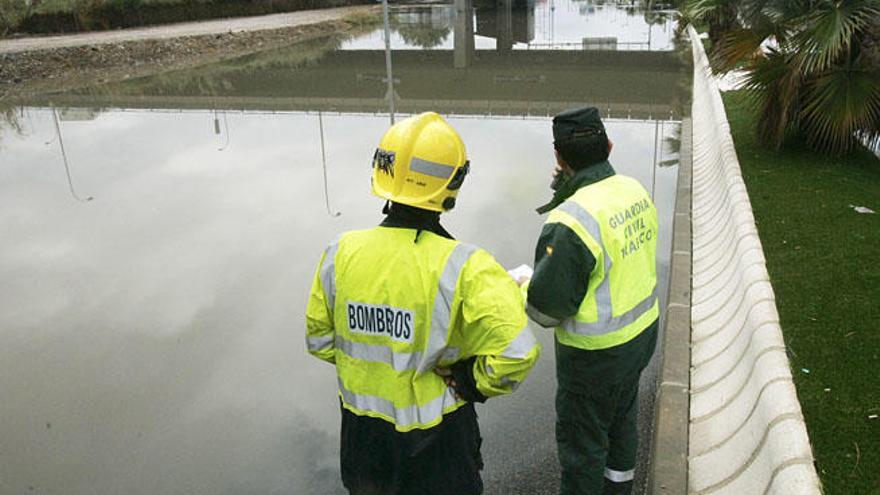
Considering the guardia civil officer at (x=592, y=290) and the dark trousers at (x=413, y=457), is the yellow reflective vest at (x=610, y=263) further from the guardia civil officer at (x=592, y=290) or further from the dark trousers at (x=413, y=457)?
the dark trousers at (x=413, y=457)

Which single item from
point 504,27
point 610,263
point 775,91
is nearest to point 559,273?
point 610,263

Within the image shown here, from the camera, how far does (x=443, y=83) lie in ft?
79.7

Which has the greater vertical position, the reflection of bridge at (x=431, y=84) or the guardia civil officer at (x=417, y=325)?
the guardia civil officer at (x=417, y=325)

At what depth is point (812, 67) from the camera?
24.9 ft

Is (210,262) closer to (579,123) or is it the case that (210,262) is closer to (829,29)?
(579,123)

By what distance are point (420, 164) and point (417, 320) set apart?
52 cm

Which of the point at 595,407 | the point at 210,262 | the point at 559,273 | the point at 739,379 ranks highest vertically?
the point at 559,273

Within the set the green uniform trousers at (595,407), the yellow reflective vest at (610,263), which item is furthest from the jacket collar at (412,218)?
the green uniform trousers at (595,407)

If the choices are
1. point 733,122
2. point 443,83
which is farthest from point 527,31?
point 733,122

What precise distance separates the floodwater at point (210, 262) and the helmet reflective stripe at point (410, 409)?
62.7 inches

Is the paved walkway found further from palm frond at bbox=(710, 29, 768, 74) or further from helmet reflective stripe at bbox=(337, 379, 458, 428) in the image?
helmet reflective stripe at bbox=(337, 379, 458, 428)

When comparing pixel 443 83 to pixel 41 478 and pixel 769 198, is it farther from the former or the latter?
pixel 41 478

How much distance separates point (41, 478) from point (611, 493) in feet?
10.9

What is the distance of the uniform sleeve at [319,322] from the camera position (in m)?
2.47
